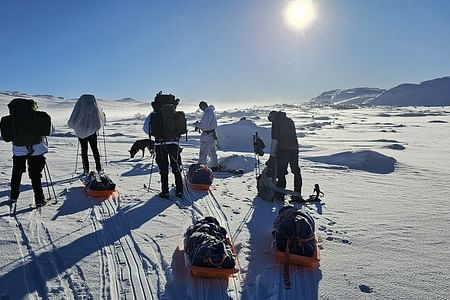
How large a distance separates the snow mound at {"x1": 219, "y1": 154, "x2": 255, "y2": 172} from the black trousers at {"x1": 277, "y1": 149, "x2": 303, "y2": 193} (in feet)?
10.7

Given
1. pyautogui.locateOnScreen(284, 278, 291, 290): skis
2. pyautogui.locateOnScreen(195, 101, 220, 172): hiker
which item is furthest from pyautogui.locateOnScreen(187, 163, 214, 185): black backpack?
pyautogui.locateOnScreen(284, 278, 291, 290): skis

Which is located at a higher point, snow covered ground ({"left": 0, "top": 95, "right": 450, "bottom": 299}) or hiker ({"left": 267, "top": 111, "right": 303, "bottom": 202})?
hiker ({"left": 267, "top": 111, "right": 303, "bottom": 202})

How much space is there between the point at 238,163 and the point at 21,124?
21.3 ft

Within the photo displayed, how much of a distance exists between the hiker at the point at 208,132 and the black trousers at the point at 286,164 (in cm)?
299

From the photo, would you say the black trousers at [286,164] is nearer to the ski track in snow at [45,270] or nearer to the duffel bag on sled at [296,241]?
the duffel bag on sled at [296,241]

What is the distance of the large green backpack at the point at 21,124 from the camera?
5.46m

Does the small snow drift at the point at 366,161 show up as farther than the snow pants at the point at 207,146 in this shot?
Yes

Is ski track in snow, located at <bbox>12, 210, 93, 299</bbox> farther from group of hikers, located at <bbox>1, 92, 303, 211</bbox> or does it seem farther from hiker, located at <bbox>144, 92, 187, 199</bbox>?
hiker, located at <bbox>144, 92, 187, 199</bbox>

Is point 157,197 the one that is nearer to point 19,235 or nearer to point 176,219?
point 176,219

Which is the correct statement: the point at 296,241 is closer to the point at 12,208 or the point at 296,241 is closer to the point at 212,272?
the point at 212,272

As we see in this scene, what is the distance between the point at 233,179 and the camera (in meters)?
9.09

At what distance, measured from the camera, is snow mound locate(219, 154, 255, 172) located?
34.8 ft

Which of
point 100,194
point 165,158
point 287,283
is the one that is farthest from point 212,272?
point 100,194

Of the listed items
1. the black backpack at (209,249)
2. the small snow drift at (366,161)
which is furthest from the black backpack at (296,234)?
the small snow drift at (366,161)
